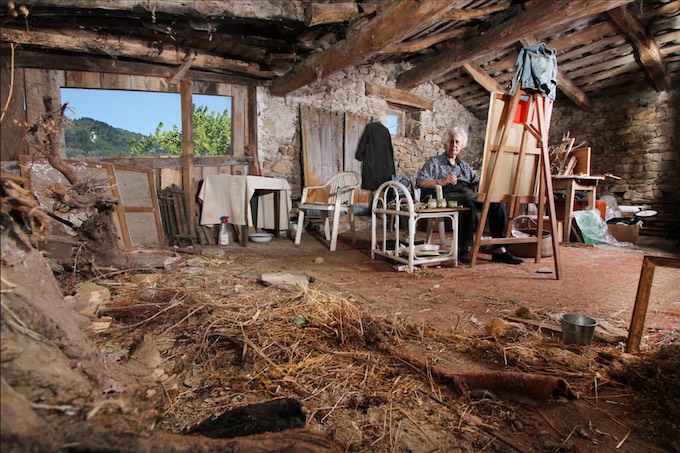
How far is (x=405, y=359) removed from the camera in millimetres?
1383

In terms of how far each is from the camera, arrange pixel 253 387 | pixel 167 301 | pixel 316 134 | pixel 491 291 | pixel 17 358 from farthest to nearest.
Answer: pixel 316 134, pixel 491 291, pixel 167 301, pixel 253 387, pixel 17 358

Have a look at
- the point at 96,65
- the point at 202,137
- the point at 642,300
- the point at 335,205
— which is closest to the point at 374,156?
the point at 335,205

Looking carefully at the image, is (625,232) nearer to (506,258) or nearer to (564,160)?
(564,160)

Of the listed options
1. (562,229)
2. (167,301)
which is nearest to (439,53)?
(562,229)

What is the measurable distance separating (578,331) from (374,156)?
5.06 metres

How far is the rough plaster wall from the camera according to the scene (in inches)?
213

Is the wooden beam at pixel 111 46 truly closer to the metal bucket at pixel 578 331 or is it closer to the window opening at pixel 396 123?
the window opening at pixel 396 123

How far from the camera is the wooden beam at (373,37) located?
3.17 m

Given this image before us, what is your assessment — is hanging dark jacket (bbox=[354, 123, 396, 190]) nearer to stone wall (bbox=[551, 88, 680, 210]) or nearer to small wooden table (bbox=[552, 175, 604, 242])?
small wooden table (bbox=[552, 175, 604, 242])

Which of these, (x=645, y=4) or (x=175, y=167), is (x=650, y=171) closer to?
(x=645, y=4)

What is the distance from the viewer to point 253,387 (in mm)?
1191

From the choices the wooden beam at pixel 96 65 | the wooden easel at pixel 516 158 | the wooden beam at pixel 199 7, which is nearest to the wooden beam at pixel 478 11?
the wooden easel at pixel 516 158

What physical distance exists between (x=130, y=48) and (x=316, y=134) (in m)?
2.76

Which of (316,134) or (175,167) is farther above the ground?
(316,134)
